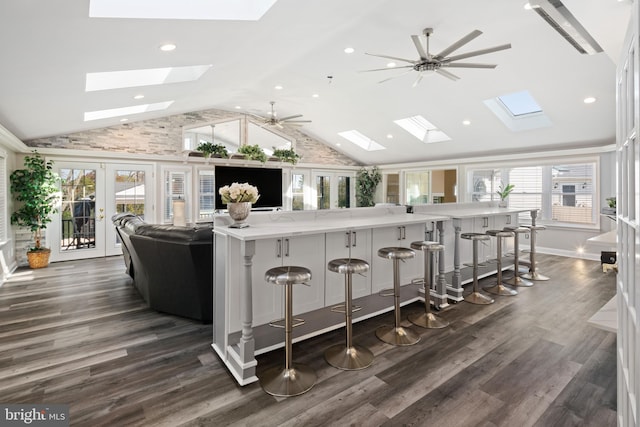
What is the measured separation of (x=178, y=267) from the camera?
3.46m

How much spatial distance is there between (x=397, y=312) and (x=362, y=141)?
802 cm

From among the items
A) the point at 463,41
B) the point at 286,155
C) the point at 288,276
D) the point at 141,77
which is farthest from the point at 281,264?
the point at 286,155

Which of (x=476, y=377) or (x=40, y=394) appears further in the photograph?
(x=476, y=377)

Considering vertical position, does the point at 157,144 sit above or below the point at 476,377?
above

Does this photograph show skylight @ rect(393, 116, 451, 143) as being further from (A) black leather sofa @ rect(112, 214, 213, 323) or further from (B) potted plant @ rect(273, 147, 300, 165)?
(A) black leather sofa @ rect(112, 214, 213, 323)

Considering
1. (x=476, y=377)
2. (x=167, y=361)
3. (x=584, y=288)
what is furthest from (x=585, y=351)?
(x=167, y=361)

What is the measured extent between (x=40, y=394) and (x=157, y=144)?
6.50 metres

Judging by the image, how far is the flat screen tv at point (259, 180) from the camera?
26.5 feet

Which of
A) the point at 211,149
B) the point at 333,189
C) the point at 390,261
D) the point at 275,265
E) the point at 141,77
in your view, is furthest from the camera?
the point at 333,189

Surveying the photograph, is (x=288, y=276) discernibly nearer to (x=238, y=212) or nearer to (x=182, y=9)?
(x=238, y=212)

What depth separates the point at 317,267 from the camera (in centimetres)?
308

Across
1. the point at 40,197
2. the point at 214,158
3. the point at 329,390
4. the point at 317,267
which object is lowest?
the point at 329,390

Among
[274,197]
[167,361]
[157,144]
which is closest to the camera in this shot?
[167,361]

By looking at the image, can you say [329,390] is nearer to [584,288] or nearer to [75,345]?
[75,345]
